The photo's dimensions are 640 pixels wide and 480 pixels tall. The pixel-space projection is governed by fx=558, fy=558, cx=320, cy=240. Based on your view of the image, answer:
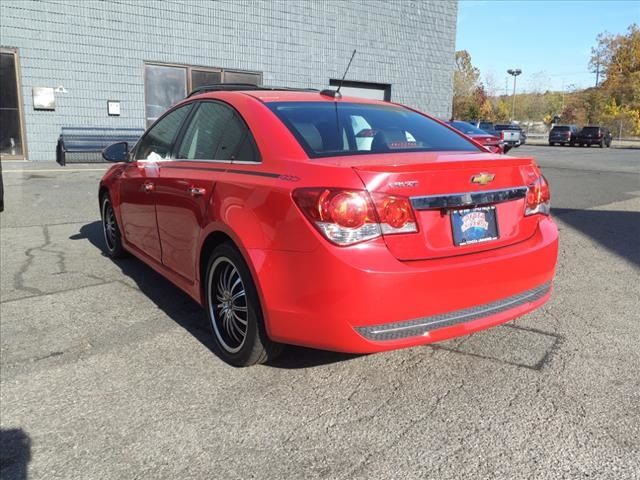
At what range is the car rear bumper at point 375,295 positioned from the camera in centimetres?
262

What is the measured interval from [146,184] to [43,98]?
13.2m

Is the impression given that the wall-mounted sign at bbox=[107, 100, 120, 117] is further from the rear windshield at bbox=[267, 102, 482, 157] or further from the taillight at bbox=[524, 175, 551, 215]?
the taillight at bbox=[524, 175, 551, 215]

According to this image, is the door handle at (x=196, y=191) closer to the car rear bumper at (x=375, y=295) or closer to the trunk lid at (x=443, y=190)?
the car rear bumper at (x=375, y=295)

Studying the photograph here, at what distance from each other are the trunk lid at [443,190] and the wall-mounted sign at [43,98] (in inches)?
597

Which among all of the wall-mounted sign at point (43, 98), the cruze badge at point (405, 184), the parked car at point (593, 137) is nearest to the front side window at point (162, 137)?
the cruze badge at point (405, 184)

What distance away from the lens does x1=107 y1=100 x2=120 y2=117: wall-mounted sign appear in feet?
54.2

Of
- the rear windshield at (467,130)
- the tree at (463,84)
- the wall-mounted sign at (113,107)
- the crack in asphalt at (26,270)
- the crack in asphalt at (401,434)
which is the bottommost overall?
the crack in asphalt at (401,434)

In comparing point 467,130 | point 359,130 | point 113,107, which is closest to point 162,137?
point 359,130

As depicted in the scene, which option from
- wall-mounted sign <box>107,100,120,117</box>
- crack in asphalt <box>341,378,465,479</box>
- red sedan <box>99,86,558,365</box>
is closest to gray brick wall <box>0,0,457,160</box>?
wall-mounted sign <box>107,100,120,117</box>

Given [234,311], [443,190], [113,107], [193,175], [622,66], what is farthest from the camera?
[622,66]

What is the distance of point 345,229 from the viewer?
2615 mm

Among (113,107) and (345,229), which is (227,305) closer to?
(345,229)

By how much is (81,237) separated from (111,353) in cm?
386

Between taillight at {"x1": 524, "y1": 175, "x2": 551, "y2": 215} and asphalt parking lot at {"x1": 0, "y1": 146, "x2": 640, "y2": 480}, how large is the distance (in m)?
0.90
